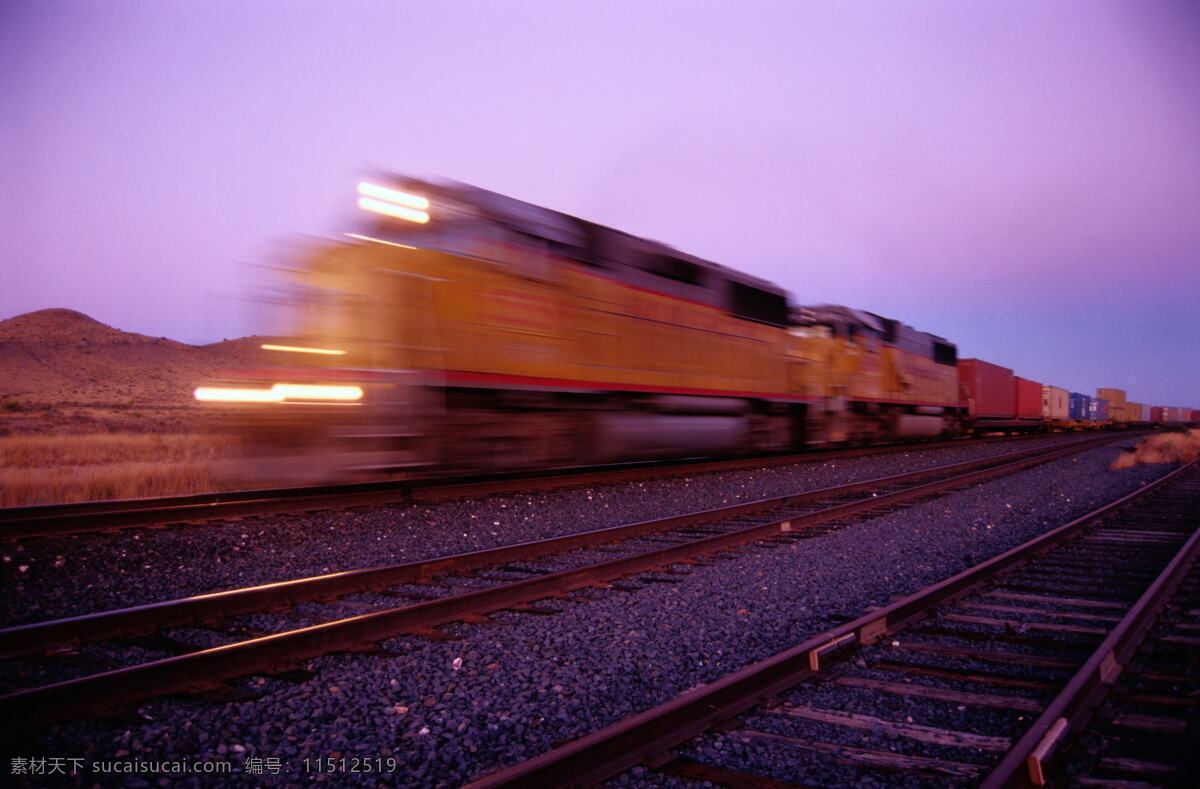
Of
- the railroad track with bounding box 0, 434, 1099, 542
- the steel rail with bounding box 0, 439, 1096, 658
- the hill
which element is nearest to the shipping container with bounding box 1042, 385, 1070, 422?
the railroad track with bounding box 0, 434, 1099, 542

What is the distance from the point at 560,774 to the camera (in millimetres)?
2361

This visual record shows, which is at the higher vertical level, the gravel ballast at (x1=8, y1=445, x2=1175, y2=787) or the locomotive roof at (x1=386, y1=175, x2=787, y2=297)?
the locomotive roof at (x1=386, y1=175, x2=787, y2=297)

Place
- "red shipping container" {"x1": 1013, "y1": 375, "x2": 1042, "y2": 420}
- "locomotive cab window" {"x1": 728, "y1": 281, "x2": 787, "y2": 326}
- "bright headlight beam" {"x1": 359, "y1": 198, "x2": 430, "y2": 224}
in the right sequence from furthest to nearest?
"red shipping container" {"x1": 1013, "y1": 375, "x2": 1042, "y2": 420}, "locomotive cab window" {"x1": 728, "y1": 281, "x2": 787, "y2": 326}, "bright headlight beam" {"x1": 359, "y1": 198, "x2": 430, "y2": 224}

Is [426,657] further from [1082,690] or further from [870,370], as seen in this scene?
[870,370]

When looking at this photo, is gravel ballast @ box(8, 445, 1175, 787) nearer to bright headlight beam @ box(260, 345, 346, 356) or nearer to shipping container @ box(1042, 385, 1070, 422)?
bright headlight beam @ box(260, 345, 346, 356)

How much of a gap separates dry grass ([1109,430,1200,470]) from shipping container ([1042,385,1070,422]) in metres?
15.7

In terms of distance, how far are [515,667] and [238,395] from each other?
5.73 meters

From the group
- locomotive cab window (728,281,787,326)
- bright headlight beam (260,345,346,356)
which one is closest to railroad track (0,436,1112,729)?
bright headlight beam (260,345,346,356)

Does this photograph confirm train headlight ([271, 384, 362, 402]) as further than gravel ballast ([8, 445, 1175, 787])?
Yes

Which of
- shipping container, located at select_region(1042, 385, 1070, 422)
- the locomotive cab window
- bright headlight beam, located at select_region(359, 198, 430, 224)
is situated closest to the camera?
bright headlight beam, located at select_region(359, 198, 430, 224)

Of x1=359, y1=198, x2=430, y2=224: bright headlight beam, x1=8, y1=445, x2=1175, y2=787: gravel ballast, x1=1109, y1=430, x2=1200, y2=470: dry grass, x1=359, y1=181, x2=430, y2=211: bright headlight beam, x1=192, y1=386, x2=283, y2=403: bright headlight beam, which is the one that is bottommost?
x1=8, y1=445, x2=1175, y2=787: gravel ballast

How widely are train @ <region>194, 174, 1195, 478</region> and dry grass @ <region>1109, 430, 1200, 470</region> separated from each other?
363 inches

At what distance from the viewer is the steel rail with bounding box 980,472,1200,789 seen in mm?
2352

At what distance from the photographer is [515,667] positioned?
12.1ft
